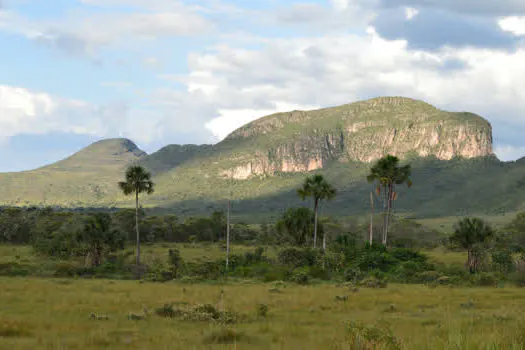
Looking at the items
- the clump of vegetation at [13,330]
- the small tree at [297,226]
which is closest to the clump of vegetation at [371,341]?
the clump of vegetation at [13,330]

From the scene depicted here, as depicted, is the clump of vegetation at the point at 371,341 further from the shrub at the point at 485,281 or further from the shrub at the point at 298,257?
the shrub at the point at 298,257

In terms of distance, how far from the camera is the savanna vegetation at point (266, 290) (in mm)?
17125

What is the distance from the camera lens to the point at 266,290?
127ft

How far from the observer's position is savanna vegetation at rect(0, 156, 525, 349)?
17.1 meters

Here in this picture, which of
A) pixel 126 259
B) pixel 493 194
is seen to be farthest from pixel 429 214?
pixel 126 259

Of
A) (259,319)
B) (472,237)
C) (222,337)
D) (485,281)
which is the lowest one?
(485,281)

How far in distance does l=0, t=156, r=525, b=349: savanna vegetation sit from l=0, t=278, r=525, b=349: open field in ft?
0.23

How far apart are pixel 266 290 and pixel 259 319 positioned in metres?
15.2

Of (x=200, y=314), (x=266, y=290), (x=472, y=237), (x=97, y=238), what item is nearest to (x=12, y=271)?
(x=97, y=238)

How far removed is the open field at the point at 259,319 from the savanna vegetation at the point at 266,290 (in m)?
0.07

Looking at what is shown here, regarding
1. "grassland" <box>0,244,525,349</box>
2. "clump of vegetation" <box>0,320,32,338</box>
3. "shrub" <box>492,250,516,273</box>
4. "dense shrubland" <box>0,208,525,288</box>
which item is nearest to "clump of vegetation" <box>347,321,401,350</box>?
"grassland" <box>0,244,525,349</box>

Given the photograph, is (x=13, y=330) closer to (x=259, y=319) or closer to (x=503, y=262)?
(x=259, y=319)

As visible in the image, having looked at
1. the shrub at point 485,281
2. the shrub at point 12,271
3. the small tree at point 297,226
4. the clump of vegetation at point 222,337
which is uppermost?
the small tree at point 297,226

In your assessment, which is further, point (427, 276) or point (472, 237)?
point (472, 237)
